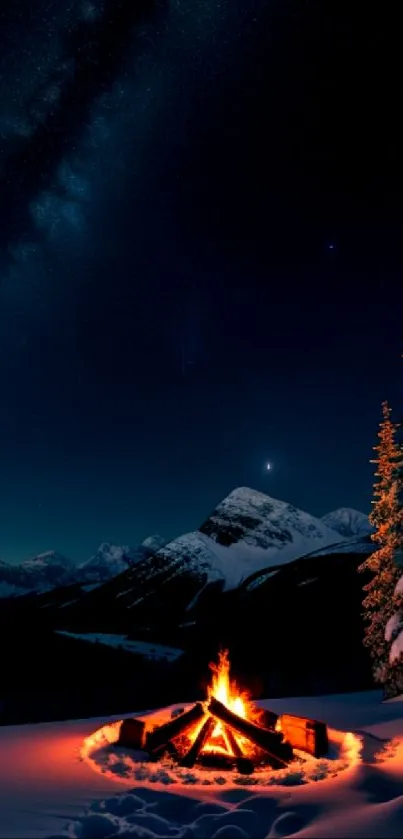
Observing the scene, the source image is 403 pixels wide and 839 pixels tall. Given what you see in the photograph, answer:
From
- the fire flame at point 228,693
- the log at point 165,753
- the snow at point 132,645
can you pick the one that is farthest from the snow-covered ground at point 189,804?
the snow at point 132,645

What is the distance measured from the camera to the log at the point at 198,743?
9.25 m

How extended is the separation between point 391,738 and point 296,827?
19.0 feet

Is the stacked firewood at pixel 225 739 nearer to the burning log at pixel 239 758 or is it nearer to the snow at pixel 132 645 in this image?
the burning log at pixel 239 758

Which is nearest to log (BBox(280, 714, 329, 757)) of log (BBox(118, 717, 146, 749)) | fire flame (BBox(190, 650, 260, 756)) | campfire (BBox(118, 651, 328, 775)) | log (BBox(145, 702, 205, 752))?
campfire (BBox(118, 651, 328, 775))

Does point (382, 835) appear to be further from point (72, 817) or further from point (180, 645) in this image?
point (180, 645)

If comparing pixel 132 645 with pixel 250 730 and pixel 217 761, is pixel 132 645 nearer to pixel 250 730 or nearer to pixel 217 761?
pixel 250 730

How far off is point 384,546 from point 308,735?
11.8 metres

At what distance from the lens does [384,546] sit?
67.7 feet

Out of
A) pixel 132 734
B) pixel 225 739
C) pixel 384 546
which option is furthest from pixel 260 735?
pixel 384 546

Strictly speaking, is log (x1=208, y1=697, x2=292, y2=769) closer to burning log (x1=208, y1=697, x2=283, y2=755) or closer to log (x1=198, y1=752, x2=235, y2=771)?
burning log (x1=208, y1=697, x2=283, y2=755)

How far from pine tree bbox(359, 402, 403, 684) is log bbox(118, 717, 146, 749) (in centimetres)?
1118

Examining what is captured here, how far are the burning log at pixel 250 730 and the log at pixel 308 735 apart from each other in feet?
1.53

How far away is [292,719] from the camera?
34.3ft

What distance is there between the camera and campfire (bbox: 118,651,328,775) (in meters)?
9.30
